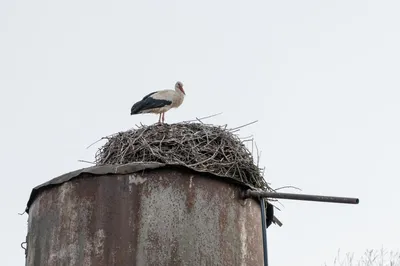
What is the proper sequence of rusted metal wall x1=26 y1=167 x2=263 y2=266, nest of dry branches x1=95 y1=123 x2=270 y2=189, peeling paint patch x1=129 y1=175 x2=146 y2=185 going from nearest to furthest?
rusted metal wall x1=26 y1=167 x2=263 y2=266
peeling paint patch x1=129 y1=175 x2=146 y2=185
nest of dry branches x1=95 y1=123 x2=270 y2=189

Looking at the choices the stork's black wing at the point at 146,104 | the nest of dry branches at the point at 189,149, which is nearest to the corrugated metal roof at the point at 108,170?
the nest of dry branches at the point at 189,149

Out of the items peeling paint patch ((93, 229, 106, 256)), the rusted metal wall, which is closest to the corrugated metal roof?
the rusted metal wall

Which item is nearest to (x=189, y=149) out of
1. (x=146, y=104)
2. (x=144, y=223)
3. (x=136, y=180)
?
(x=136, y=180)

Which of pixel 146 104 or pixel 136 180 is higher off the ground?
pixel 146 104

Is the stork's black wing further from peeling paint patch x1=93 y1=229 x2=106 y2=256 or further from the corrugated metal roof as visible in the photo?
peeling paint patch x1=93 y1=229 x2=106 y2=256

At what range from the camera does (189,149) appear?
8195 mm

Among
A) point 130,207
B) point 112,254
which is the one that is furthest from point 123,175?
point 112,254

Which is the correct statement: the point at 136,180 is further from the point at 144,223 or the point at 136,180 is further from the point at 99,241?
the point at 99,241

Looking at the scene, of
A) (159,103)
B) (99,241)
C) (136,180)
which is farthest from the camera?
(159,103)

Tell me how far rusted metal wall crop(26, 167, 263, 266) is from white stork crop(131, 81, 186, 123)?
406cm

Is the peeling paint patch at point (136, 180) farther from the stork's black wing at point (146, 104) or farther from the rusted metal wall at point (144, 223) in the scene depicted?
the stork's black wing at point (146, 104)

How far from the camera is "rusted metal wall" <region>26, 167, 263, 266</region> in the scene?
714 centimetres

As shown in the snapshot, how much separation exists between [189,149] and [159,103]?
3.71 m

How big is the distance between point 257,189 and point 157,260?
1.52 meters
